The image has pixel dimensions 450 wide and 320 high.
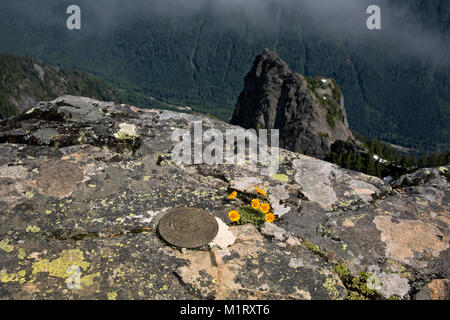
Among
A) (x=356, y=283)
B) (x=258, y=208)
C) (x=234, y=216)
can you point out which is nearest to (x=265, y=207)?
(x=258, y=208)

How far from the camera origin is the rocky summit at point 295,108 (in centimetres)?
10581

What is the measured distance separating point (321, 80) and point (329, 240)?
126 m

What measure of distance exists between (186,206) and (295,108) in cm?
11402

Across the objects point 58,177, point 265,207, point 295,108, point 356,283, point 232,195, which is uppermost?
point 58,177

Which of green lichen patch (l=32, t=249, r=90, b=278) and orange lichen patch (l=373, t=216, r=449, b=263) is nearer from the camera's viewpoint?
green lichen patch (l=32, t=249, r=90, b=278)

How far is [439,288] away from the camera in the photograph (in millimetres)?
4484

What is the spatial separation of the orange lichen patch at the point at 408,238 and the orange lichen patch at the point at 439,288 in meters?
0.53

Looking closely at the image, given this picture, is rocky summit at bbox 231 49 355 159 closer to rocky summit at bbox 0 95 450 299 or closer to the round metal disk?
rocky summit at bbox 0 95 450 299

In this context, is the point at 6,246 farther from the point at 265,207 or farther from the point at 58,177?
the point at 265,207

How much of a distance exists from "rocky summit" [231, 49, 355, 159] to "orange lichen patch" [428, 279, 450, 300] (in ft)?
331

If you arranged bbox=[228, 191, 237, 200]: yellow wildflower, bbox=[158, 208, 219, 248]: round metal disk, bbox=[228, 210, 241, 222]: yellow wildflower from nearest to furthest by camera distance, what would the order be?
bbox=[158, 208, 219, 248]: round metal disk → bbox=[228, 210, 241, 222]: yellow wildflower → bbox=[228, 191, 237, 200]: yellow wildflower

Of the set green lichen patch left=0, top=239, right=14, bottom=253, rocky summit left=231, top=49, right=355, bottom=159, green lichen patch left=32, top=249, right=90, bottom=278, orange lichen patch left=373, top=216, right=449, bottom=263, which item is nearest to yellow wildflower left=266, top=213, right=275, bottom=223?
orange lichen patch left=373, top=216, right=449, bottom=263

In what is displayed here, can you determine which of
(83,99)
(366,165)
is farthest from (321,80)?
(83,99)

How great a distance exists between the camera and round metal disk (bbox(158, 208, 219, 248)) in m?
5.09
